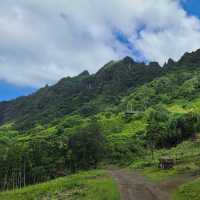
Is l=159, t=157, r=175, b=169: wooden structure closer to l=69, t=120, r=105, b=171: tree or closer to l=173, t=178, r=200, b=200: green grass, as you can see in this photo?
l=173, t=178, r=200, b=200: green grass

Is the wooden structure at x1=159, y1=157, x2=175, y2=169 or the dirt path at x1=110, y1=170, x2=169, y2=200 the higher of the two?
the wooden structure at x1=159, y1=157, x2=175, y2=169

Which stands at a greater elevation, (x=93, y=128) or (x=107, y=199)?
(x=93, y=128)

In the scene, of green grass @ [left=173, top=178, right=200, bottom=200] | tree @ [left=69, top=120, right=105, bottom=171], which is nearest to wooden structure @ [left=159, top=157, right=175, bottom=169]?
green grass @ [left=173, top=178, right=200, bottom=200]

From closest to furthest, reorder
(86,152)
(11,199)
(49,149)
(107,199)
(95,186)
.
Answer: (107,199) < (95,186) < (11,199) < (86,152) < (49,149)

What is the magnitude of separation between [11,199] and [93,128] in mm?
55767

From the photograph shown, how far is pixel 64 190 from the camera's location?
64.8 m

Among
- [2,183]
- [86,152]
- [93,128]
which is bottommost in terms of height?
[2,183]

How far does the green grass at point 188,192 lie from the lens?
46334 mm

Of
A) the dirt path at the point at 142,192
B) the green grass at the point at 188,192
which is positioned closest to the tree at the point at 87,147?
the dirt path at the point at 142,192

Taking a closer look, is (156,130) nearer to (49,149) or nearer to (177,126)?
(177,126)

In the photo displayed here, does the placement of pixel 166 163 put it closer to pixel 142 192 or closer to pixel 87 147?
pixel 142 192

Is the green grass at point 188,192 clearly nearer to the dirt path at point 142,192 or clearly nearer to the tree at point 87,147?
the dirt path at point 142,192

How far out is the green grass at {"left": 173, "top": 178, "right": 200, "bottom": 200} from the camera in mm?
46334

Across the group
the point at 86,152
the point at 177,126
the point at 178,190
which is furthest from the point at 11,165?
the point at 178,190
